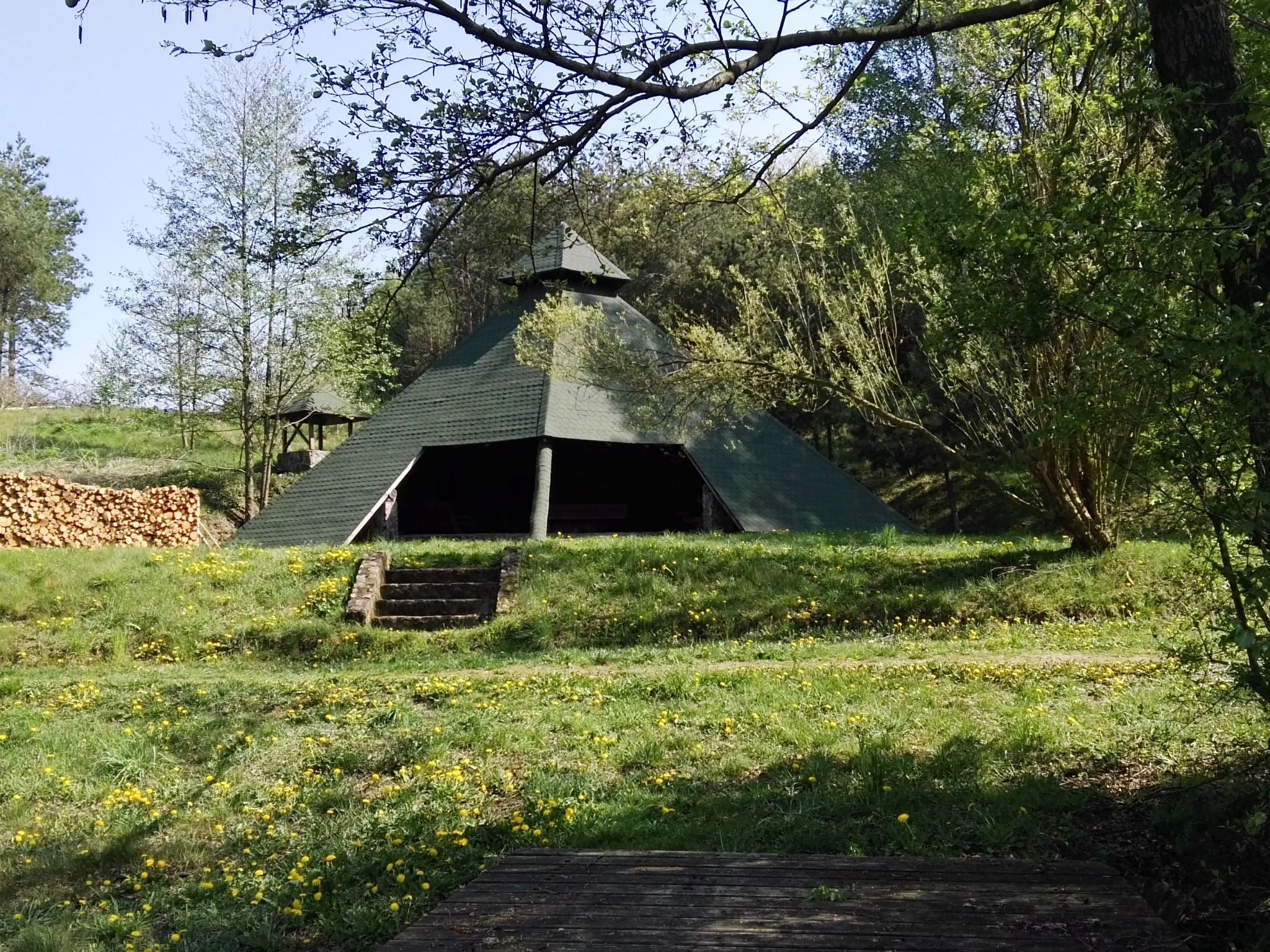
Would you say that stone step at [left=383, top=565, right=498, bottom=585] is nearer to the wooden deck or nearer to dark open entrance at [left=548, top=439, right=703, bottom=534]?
dark open entrance at [left=548, top=439, right=703, bottom=534]

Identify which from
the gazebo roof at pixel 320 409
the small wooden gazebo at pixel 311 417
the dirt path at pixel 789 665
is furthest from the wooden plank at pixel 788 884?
the gazebo roof at pixel 320 409

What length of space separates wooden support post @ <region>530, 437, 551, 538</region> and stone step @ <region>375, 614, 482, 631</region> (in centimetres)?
364

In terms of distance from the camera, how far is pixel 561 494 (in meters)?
21.6

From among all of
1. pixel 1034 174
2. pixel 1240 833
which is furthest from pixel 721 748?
pixel 1034 174

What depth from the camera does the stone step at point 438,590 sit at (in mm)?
13250

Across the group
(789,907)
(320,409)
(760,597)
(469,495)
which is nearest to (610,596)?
(760,597)

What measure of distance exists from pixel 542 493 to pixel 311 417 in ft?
46.1

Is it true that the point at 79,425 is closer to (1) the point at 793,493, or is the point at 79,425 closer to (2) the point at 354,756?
(1) the point at 793,493

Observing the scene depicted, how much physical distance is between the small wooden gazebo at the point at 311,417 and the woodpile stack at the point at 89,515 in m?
5.20

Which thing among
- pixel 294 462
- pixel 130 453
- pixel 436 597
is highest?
pixel 130 453

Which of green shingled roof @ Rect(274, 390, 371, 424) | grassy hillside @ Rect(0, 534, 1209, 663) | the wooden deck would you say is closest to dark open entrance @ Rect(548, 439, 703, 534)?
grassy hillside @ Rect(0, 534, 1209, 663)

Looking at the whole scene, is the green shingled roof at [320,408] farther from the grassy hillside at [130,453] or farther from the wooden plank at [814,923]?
the wooden plank at [814,923]

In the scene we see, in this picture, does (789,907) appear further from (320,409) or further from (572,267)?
(320,409)

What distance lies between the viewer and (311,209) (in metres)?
5.56
